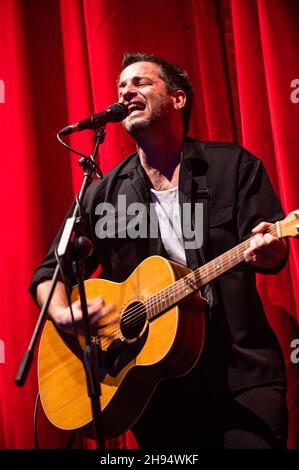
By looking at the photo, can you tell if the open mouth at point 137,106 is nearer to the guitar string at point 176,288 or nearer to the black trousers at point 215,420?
the guitar string at point 176,288

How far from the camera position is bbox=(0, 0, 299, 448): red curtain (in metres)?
2.51

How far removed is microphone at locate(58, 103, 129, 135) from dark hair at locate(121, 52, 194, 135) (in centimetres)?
60

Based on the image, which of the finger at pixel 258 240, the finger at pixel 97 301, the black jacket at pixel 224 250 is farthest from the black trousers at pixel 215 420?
the finger at pixel 258 240

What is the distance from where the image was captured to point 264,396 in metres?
1.83

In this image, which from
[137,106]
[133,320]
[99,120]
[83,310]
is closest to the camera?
[83,310]

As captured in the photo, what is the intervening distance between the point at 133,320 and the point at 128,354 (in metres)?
0.12

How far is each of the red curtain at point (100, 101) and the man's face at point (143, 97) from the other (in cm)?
32

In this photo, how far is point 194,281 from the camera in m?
1.89

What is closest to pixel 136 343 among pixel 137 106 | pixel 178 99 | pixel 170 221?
pixel 170 221

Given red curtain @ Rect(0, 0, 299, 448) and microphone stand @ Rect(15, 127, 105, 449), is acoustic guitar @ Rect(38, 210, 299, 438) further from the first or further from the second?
red curtain @ Rect(0, 0, 299, 448)

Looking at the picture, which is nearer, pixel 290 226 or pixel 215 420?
pixel 290 226

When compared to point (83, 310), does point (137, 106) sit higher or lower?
higher

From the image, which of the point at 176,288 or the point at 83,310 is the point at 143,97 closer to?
the point at 176,288

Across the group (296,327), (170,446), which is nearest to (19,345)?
(170,446)
